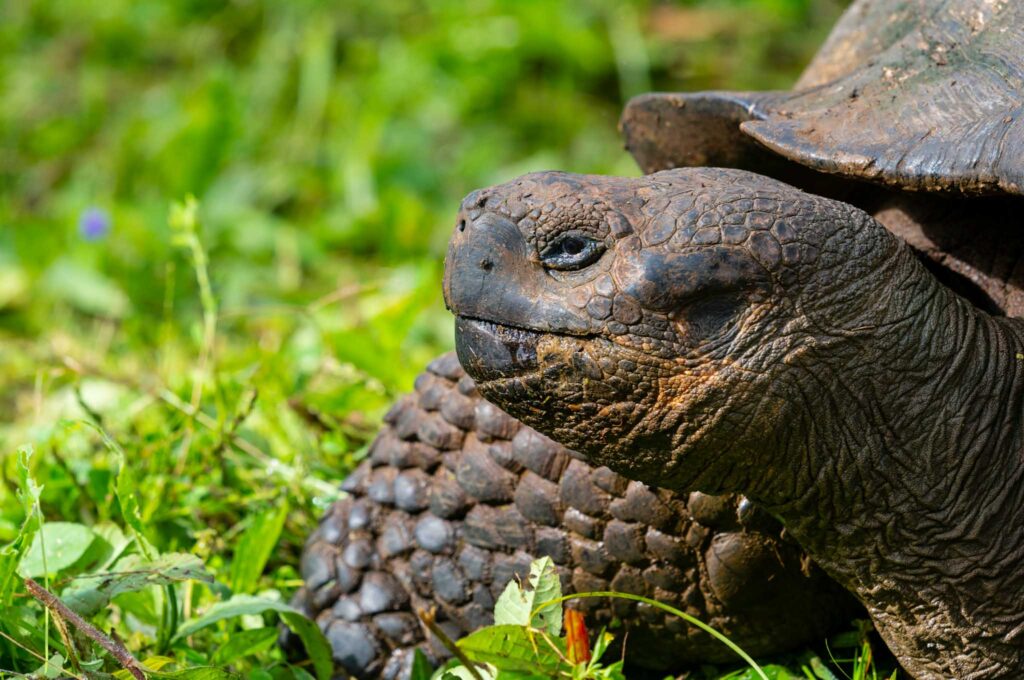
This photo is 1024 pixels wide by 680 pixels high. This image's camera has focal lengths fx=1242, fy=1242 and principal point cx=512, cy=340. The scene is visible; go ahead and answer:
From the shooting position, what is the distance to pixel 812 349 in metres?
1.40

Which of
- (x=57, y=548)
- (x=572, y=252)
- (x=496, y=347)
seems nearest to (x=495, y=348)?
(x=496, y=347)

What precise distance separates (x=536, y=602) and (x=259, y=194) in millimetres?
3063

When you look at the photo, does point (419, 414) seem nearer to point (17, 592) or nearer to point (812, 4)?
point (17, 592)

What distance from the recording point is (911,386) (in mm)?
1460

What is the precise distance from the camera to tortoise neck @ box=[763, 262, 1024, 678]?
4.75ft

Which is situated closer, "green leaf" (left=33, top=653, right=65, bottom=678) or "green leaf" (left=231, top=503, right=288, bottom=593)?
"green leaf" (left=33, top=653, right=65, bottom=678)

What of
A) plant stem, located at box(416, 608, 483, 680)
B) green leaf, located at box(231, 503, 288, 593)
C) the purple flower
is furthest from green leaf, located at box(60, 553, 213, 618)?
the purple flower

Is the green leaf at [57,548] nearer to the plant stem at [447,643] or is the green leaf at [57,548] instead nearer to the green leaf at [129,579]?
the green leaf at [129,579]

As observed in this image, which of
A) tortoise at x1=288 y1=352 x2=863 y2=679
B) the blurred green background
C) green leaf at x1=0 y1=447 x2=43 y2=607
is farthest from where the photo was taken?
the blurred green background

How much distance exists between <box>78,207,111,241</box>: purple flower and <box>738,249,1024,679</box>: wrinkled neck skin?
8.53 ft

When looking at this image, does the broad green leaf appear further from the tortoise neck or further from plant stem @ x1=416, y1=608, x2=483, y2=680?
the tortoise neck

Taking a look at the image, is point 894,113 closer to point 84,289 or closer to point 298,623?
point 298,623

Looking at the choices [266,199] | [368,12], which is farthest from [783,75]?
[266,199]

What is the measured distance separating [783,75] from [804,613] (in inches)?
150
